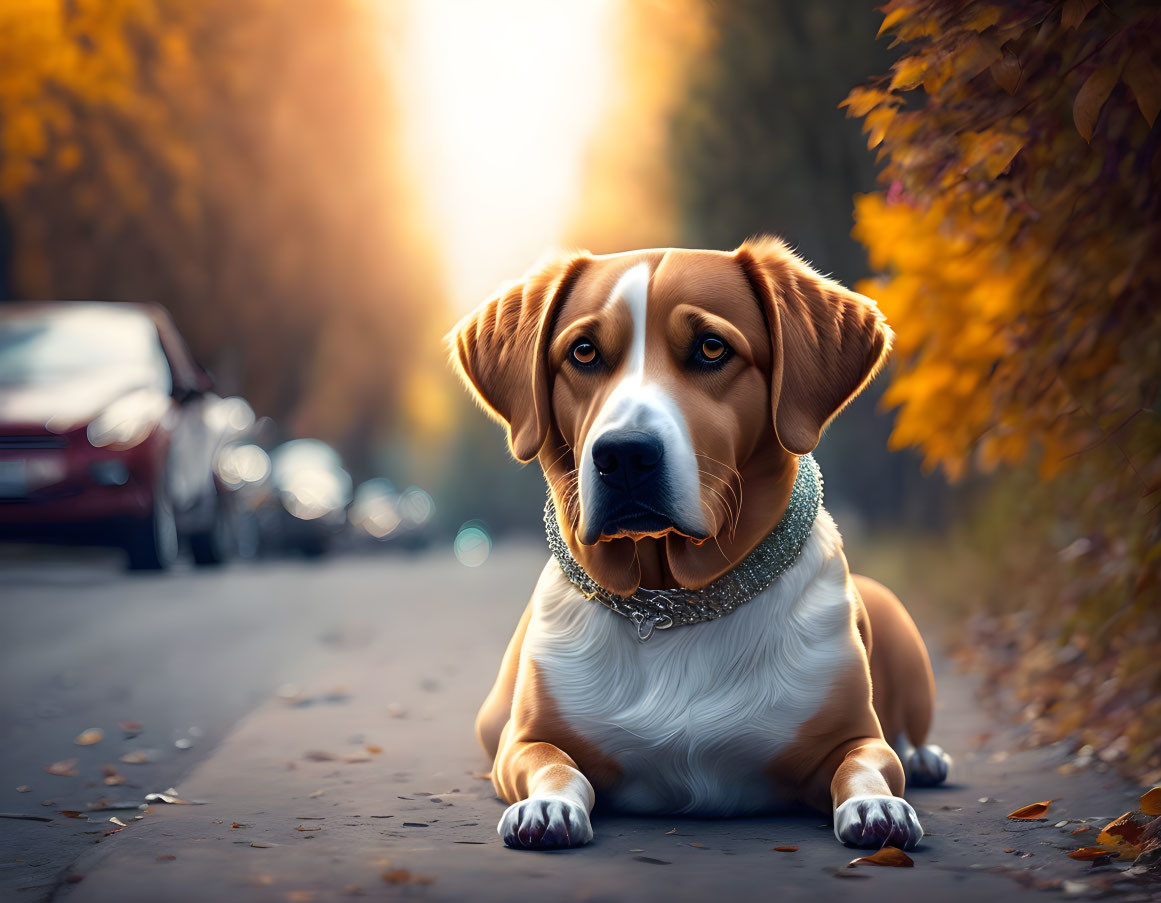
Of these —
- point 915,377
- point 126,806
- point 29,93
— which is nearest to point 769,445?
point 126,806

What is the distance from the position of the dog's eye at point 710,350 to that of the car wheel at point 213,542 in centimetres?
1150

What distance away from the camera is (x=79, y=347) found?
1218 cm

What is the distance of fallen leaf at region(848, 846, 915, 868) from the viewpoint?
3244mm

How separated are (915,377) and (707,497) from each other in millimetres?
3852

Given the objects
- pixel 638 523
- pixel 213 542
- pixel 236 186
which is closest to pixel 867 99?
pixel 638 523

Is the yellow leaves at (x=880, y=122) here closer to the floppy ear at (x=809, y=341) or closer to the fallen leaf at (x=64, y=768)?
the floppy ear at (x=809, y=341)

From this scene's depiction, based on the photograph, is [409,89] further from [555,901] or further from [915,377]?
[555,901]

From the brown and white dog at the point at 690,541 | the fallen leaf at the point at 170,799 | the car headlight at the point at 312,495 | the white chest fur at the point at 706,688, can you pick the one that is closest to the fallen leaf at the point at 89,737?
the fallen leaf at the point at 170,799

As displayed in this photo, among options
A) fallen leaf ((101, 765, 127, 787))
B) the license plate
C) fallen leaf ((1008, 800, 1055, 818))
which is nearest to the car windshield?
the license plate

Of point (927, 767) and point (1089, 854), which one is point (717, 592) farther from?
point (927, 767)

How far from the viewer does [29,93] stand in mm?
14773

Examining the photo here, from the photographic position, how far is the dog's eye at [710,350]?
380cm

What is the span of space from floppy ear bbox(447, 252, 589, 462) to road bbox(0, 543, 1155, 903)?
1212mm

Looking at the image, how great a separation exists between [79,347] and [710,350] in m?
9.79
